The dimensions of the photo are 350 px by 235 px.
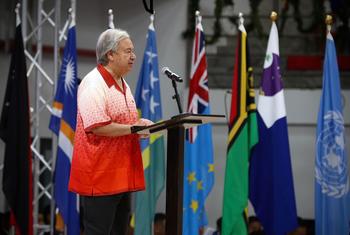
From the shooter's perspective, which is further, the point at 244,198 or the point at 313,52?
the point at 313,52

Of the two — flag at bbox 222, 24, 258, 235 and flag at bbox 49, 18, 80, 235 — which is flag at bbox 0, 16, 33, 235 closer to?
flag at bbox 49, 18, 80, 235

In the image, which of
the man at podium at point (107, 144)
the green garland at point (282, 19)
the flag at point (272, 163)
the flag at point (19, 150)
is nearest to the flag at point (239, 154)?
the flag at point (272, 163)

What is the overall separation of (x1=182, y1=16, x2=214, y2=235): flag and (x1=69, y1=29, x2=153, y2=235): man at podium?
6.95ft

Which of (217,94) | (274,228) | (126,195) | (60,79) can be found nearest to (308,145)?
(217,94)

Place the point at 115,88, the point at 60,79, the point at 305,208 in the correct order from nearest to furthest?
the point at 115,88 → the point at 60,79 → the point at 305,208

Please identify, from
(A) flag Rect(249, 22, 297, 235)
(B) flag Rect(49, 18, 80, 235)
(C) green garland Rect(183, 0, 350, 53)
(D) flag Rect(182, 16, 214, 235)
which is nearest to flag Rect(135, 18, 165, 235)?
(D) flag Rect(182, 16, 214, 235)

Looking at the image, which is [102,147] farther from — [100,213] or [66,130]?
[66,130]

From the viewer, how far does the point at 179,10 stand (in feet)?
18.2

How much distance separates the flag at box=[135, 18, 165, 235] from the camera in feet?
14.5

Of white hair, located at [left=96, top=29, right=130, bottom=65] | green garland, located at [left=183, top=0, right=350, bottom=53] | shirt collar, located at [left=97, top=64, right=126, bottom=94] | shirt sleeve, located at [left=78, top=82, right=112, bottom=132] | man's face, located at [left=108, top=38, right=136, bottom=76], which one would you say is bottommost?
shirt sleeve, located at [left=78, top=82, right=112, bottom=132]

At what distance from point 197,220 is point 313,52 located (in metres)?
2.10

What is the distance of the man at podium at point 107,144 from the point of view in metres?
2.15

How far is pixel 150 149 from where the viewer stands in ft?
14.8

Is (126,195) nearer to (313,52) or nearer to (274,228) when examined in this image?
(274,228)
